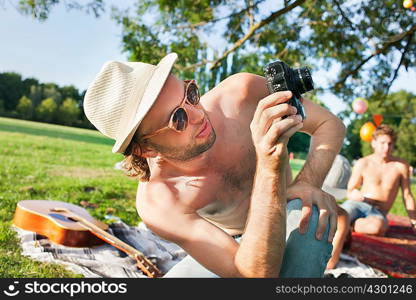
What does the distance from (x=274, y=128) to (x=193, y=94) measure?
59 cm

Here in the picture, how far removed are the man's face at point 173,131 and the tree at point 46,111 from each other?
37590mm

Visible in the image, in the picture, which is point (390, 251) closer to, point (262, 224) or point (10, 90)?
point (262, 224)

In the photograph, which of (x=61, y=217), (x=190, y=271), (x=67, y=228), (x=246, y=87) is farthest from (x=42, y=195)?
(x=246, y=87)

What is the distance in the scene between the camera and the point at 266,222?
1.36m

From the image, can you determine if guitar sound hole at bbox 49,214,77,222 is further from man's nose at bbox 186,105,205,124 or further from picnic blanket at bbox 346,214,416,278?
picnic blanket at bbox 346,214,416,278

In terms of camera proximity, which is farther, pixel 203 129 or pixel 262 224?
pixel 203 129

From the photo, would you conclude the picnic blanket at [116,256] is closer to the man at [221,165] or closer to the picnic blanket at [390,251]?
the picnic blanket at [390,251]

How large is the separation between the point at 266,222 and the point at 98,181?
5.77m

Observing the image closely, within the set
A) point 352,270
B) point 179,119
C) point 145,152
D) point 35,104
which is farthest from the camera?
point 35,104

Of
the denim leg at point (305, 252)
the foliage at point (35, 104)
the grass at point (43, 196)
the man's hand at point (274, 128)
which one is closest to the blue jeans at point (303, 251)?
the denim leg at point (305, 252)

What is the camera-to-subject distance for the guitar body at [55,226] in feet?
10.6

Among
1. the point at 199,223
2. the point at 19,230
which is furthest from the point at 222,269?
the point at 19,230

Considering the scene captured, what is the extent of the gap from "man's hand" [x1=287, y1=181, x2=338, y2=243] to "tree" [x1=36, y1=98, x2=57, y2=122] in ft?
124

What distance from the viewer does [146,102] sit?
1.62m
